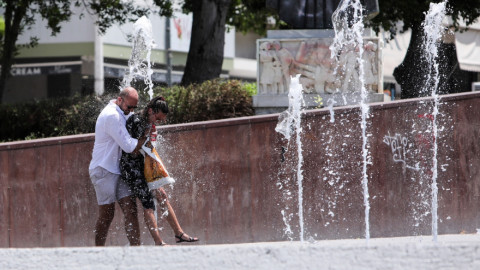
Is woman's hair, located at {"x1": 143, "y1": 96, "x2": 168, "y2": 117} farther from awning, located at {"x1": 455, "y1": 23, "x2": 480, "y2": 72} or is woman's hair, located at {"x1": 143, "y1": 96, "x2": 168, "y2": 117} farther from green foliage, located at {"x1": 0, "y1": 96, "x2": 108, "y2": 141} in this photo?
awning, located at {"x1": 455, "y1": 23, "x2": 480, "y2": 72}

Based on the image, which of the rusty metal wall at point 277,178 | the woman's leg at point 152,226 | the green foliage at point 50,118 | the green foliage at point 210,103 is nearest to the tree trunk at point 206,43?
the green foliage at point 50,118

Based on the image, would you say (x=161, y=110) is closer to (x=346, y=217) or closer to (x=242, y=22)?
(x=346, y=217)

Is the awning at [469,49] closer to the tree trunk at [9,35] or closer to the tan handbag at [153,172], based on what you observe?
the tree trunk at [9,35]

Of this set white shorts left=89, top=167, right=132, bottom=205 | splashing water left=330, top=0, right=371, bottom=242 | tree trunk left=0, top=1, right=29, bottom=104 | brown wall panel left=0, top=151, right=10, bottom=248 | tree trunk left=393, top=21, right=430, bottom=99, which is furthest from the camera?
tree trunk left=0, top=1, right=29, bottom=104

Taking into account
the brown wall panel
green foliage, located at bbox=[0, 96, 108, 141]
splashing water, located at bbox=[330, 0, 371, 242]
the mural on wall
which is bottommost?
the brown wall panel

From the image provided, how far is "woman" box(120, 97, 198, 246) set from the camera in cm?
812

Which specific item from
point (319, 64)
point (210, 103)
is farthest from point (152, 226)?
point (319, 64)

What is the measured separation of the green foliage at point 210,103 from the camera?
11781 millimetres

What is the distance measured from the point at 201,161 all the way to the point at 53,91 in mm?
21808

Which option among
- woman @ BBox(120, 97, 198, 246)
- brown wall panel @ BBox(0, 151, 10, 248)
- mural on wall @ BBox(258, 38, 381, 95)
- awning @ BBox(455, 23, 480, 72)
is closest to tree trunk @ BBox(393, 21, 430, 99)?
mural on wall @ BBox(258, 38, 381, 95)

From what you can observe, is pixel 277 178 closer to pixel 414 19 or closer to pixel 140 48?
pixel 140 48

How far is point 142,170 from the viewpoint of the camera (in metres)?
8.18

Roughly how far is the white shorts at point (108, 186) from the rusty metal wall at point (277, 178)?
129 centimetres

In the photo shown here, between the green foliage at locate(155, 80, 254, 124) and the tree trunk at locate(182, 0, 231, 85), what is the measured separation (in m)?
2.62
